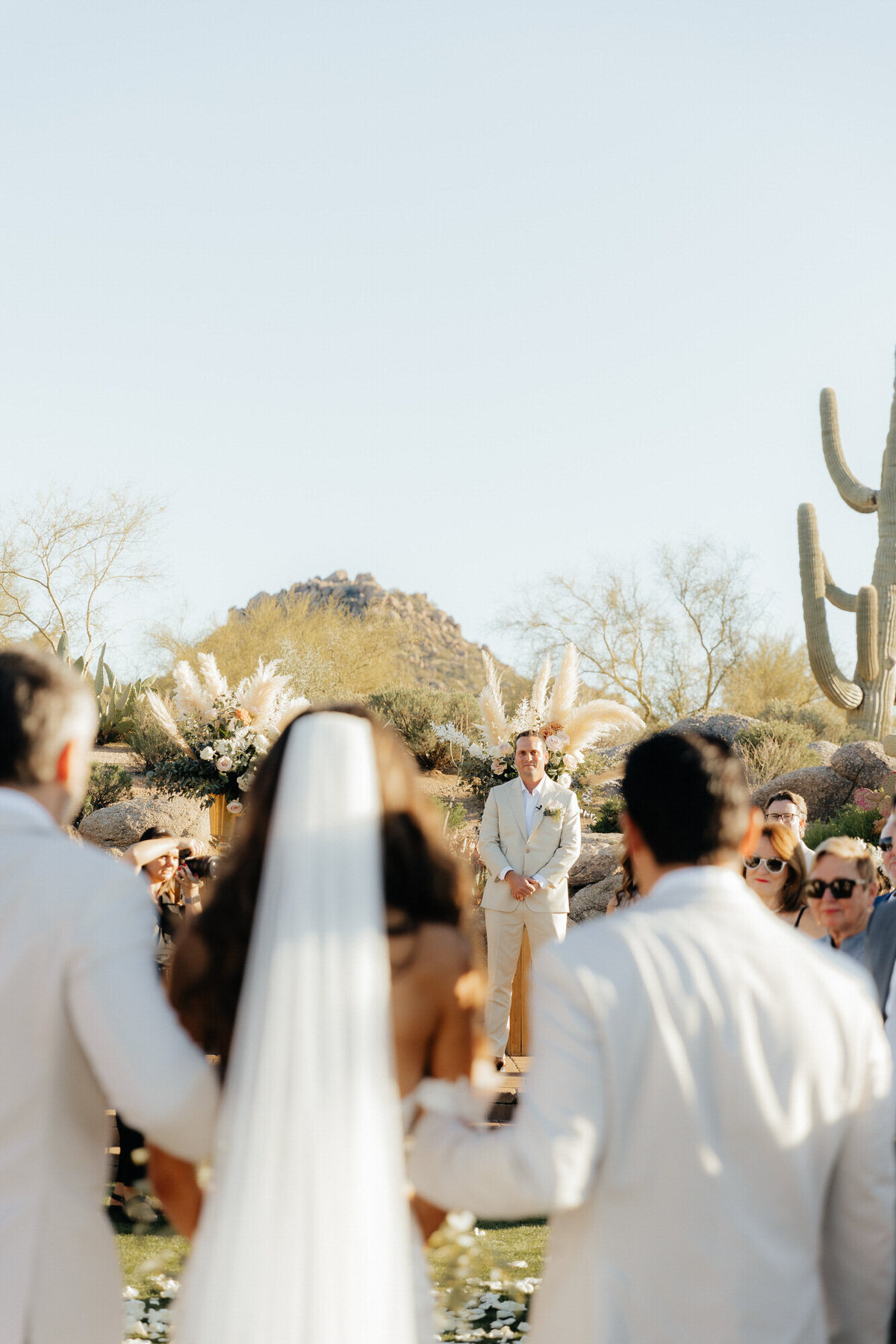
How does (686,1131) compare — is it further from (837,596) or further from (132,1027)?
(837,596)

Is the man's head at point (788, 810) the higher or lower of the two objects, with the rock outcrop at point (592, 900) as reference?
higher

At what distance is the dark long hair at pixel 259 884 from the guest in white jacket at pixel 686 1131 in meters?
0.30

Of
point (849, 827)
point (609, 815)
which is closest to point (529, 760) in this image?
point (849, 827)

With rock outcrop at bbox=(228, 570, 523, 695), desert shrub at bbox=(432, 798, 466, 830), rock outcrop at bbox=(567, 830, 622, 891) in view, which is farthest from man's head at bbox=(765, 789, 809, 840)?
rock outcrop at bbox=(228, 570, 523, 695)

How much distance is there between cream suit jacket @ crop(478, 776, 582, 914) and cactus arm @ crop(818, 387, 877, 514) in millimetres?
14214

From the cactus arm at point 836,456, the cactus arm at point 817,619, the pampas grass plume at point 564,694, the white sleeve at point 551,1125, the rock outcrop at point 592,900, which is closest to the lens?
the white sleeve at point 551,1125

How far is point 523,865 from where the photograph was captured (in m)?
8.60

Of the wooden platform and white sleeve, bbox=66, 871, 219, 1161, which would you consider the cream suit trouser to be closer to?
the wooden platform

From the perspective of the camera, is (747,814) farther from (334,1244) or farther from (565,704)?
(565,704)

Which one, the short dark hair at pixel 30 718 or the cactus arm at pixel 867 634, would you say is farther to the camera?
the cactus arm at pixel 867 634

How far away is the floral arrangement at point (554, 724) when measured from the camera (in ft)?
30.3

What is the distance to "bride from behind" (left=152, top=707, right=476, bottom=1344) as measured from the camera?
1.86 meters

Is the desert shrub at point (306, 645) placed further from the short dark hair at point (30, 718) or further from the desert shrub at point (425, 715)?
the short dark hair at point (30, 718)

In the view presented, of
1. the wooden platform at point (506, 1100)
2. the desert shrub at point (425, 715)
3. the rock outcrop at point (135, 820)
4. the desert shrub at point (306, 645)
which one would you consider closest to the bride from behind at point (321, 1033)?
the wooden platform at point (506, 1100)
